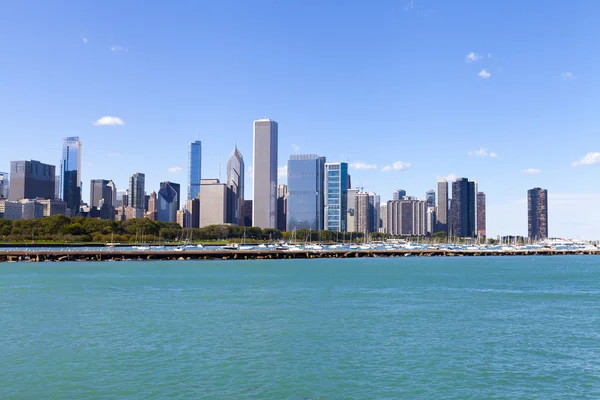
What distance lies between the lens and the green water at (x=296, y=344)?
2612 cm

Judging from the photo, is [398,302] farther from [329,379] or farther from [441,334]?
[329,379]

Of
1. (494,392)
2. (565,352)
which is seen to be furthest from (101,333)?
(565,352)

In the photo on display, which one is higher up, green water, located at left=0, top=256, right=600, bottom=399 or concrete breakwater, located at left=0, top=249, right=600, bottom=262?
concrete breakwater, located at left=0, top=249, right=600, bottom=262

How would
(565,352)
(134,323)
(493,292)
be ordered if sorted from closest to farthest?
1. (565,352)
2. (134,323)
3. (493,292)

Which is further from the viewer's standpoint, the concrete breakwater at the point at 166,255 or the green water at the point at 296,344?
the concrete breakwater at the point at 166,255

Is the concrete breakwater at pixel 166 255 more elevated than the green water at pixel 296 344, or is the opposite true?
the concrete breakwater at pixel 166 255

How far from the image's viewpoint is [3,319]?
43.1 meters

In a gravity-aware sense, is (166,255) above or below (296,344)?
above

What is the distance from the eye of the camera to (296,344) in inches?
1367

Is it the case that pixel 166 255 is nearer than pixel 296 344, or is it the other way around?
pixel 296 344

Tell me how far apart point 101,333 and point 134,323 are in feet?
13.1

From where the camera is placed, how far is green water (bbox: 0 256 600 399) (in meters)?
26.1

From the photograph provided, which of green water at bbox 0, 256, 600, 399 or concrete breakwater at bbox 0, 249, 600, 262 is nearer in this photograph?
green water at bbox 0, 256, 600, 399

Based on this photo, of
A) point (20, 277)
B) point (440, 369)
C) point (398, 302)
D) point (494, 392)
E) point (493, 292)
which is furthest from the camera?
point (20, 277)
